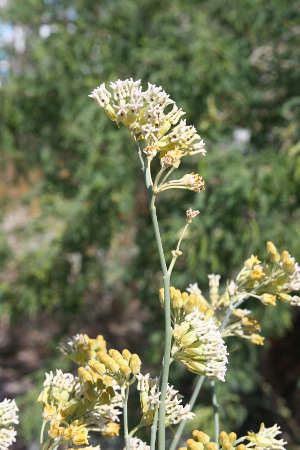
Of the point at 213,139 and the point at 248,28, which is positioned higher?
the point at 248,28

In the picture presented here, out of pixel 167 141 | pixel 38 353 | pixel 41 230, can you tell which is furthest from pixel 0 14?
pixel 38 353

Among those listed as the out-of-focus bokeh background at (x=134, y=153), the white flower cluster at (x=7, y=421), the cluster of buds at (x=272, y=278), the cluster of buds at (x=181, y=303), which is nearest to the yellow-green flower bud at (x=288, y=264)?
the cluster of buds at (x=272, y=278)

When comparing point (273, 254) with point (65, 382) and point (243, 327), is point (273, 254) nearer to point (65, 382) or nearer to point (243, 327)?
point (243, 327)

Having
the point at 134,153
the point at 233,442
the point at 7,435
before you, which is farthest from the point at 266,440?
the point at 134,153

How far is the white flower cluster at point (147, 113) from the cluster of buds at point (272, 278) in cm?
16

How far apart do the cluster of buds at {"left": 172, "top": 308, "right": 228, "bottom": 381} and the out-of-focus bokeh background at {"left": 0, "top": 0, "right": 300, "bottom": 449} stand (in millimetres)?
965

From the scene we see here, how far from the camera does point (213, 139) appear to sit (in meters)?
1.75

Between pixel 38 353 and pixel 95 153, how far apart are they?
2606mm

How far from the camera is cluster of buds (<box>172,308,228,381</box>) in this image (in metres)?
0.44

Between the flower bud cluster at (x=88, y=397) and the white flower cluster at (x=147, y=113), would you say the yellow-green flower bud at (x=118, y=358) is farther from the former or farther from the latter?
the white flower cluster at (x=147, y=113)

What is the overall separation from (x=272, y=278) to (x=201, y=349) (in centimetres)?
14

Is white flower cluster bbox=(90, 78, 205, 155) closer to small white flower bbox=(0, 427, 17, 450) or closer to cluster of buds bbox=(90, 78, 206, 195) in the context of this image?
cluster of buds bbox=(90, 78, 206, 195)

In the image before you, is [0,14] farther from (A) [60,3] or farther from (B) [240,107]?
(B) [240,107]

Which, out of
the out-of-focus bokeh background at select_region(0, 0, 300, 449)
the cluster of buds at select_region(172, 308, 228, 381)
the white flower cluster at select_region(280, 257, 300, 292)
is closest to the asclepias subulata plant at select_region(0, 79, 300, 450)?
the cluster of buds at select_region(172, 308, 228, 381)
